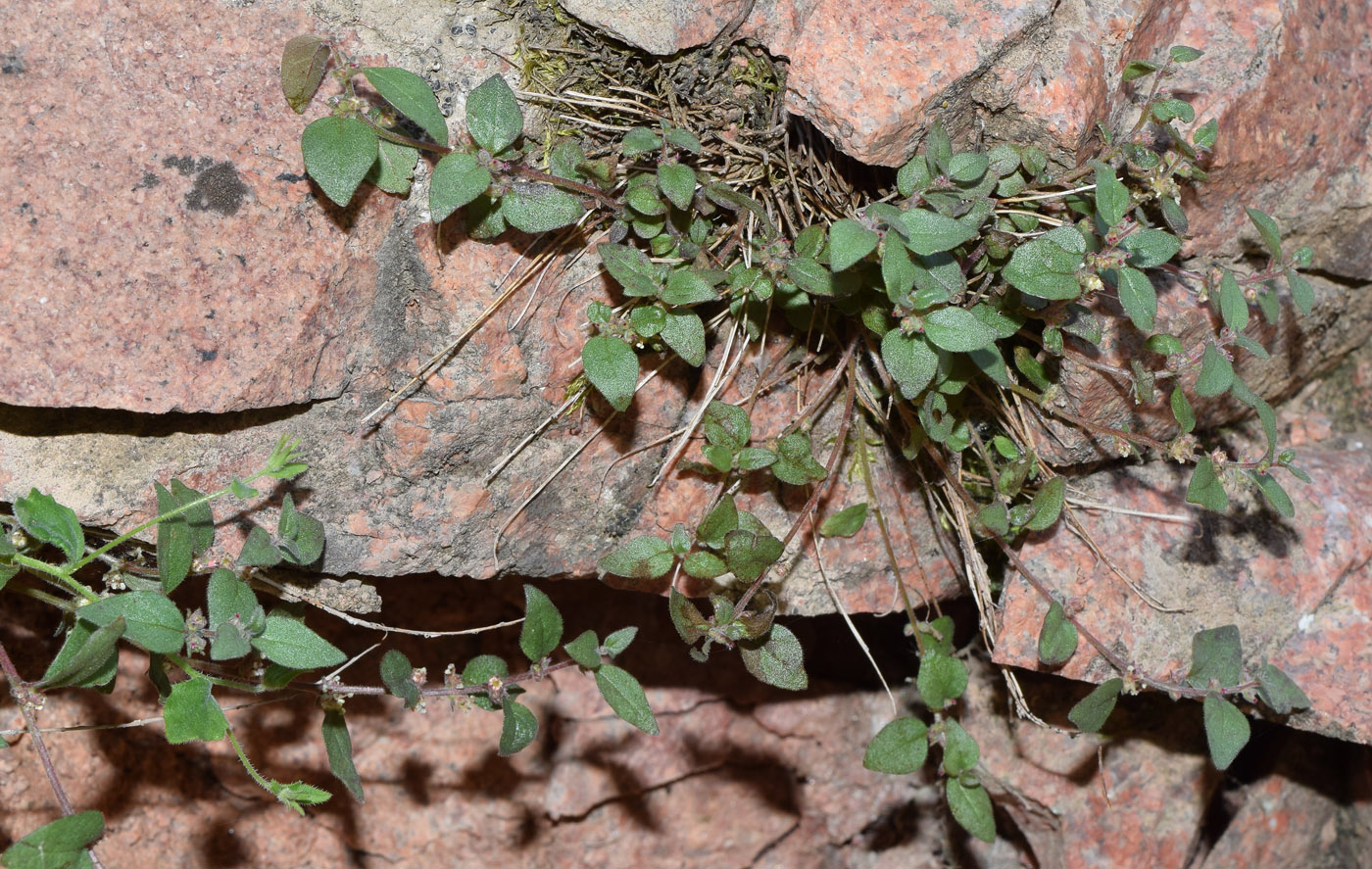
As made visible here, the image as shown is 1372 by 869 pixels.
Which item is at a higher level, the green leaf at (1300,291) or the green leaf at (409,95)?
the green leaf at (409,95)

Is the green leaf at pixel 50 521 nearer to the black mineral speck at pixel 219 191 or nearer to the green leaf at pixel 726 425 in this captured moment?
the black mineral speck at pixel 219 191

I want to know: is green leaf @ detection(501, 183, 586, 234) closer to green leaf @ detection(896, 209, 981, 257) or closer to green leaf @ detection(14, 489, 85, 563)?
green leaf @ detection(896, 209, 981, 257)

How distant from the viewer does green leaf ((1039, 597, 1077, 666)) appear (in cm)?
209

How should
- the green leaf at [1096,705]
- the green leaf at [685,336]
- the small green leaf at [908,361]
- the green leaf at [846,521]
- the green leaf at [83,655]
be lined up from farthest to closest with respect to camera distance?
1. the green leaf at [846,521]
2. the green leaf at [1096,705]
3. the green leaf at [685,336]
4. the small green leaf at [908,361]
5. the green leaf at [83,655]

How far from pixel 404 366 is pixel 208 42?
640 mm

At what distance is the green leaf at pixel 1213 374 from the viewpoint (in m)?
1.89

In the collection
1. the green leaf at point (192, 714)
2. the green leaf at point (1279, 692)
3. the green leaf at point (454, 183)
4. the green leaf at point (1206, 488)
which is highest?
the green leaf at point (454, 183)

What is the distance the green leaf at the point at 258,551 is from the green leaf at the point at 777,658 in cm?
86

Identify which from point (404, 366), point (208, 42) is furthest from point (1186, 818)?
point (208, 42)

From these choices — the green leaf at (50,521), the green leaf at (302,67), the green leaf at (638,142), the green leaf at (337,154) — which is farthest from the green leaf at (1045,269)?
the green leaf at (50,521)

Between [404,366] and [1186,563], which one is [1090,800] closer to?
[1186,563]

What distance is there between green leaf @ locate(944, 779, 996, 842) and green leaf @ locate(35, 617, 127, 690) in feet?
4.88

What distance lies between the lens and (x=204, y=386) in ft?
6.04

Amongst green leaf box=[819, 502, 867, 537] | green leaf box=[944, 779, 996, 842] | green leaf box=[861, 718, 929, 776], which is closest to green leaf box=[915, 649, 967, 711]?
green leaf box=[861, 718, 929, 776]
